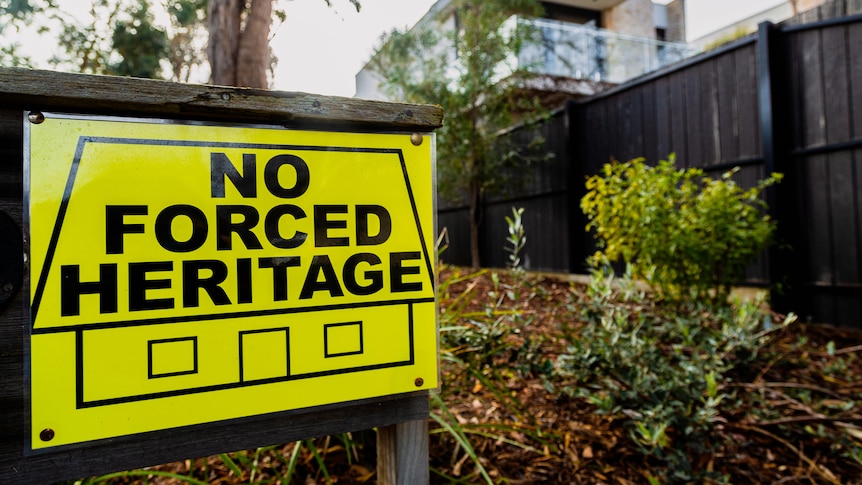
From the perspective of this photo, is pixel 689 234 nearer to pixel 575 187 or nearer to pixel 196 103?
pixel 575 187

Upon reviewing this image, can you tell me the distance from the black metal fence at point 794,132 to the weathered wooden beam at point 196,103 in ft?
15.1

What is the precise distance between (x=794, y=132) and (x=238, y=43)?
470cm

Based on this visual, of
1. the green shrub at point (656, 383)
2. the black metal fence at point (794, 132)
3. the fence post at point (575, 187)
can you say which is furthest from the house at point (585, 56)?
the green shrub at point (656, 383)

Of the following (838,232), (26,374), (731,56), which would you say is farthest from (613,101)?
(26,374)

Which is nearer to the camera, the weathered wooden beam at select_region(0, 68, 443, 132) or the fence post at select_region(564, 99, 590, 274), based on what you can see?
the weathered wooden beam at select_region(0, 68, 443, 132)

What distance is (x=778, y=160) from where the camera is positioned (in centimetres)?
485

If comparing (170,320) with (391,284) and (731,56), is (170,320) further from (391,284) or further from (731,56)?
(731,56)

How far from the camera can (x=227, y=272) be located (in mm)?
944

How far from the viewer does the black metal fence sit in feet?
14.7

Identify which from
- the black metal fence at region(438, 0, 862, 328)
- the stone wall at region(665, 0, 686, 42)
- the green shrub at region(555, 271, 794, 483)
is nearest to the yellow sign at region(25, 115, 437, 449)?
the green shrub at region(555, 271, 794, 483)

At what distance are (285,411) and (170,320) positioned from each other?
250mm

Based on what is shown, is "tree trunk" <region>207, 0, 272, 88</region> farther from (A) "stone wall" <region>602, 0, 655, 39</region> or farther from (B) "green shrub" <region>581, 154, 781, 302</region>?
(A) "stone wall" <region>602, 0, 655, 39</region>

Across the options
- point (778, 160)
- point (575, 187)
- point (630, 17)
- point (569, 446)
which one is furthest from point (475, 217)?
point (630, 17)

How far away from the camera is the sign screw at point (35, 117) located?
2.82ft
